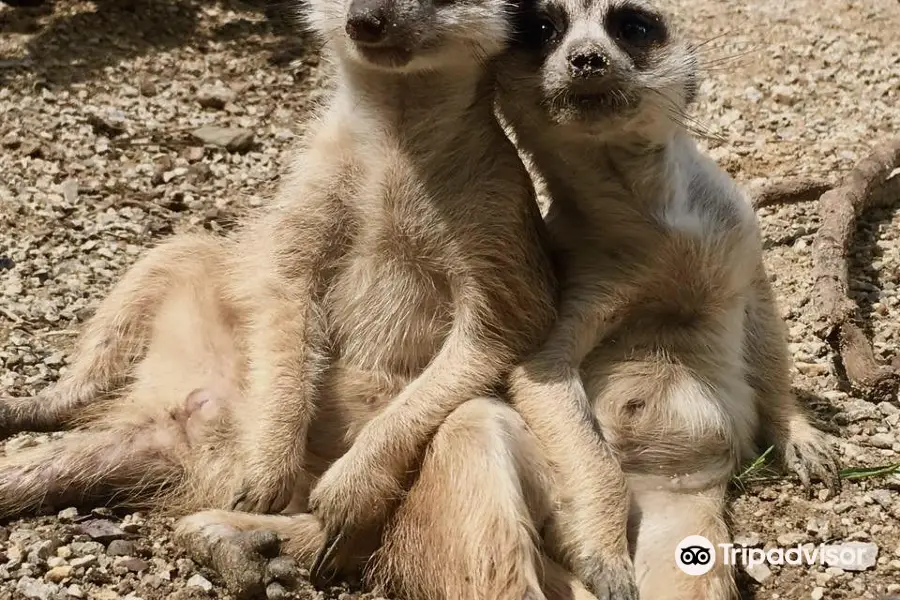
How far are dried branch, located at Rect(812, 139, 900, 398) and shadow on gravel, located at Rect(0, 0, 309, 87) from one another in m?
3.53

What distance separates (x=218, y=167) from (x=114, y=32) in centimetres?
200

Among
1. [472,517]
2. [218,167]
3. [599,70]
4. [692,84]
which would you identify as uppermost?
[599,70]

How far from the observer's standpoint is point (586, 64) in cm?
305

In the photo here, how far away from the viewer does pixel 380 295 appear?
340 cm

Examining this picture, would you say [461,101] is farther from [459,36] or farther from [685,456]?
[685,456]

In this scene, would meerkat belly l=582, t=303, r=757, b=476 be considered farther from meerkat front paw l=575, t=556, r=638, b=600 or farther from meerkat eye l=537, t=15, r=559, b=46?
meerkat eye l=537, t=15, r=559, b=46

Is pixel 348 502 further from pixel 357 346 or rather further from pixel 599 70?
pixel 599 70

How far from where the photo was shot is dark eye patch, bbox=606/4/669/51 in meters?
3.34

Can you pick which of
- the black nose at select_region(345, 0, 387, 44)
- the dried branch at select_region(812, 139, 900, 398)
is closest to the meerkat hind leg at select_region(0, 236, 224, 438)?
the black nose at select_region(345, 0, 387, 44)

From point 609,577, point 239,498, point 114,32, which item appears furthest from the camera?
point 114,32

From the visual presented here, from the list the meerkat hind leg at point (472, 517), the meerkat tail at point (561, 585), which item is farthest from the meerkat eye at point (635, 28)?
the meerkat tail at point (561, 585)

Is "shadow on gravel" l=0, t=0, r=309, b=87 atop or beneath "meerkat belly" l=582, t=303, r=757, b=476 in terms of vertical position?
beneath

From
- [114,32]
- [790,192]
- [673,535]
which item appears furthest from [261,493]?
[114,32]

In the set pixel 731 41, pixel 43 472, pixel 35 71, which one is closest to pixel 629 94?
pixel 43 472
